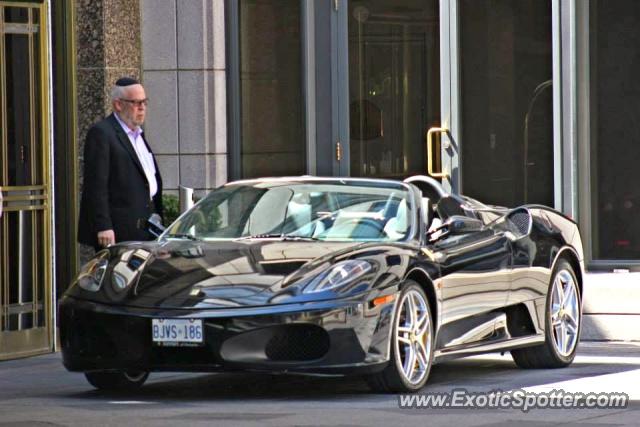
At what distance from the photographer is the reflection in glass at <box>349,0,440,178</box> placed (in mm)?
15797

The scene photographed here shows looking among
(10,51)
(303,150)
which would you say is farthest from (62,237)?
(303,150)

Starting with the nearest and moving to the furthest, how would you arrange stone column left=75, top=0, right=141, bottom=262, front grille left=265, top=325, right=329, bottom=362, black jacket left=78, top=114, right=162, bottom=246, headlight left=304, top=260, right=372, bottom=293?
1. front grille left=265, top=325, right=329, bottom=362
2. headlight left=304, top=260, right=372, bottom=293
3. black jacket left=78, top=114, right=162, bottom=246
4. stone column left=75, top=0, right=141, bottom=262

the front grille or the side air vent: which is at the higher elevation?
the side air vent

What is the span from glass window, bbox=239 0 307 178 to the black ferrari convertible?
536 centimetres

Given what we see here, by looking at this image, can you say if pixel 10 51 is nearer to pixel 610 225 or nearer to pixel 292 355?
pixel 292 355

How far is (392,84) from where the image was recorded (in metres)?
16.0

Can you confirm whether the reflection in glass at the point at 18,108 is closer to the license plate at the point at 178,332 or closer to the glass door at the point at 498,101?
the license plate at the point at 178,332

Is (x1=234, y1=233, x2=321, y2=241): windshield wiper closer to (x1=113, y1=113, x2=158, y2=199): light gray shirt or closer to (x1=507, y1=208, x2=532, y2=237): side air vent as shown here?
(x1=113, y1=113, x2=158, y2=199): light gray shirt

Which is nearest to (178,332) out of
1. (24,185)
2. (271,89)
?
(24,185)

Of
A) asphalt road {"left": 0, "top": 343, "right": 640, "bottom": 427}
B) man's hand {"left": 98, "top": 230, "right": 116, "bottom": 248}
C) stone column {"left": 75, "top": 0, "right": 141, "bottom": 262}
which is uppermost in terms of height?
stone column {"left": 75, "top": 0, "right": 141, "bottom": 262}

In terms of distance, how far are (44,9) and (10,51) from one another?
466mm

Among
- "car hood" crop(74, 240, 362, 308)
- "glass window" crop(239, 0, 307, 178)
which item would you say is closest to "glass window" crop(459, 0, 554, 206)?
"glass window" crop(239, 0, 307, 178)

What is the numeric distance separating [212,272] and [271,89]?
23.9ft

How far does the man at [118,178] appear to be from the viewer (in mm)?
11273
